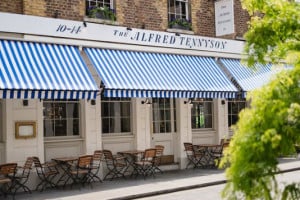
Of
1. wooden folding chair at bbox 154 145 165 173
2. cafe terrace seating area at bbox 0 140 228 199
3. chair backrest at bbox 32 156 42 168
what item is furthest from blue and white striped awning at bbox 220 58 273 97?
chair backrest at bbox 32 156 42 168

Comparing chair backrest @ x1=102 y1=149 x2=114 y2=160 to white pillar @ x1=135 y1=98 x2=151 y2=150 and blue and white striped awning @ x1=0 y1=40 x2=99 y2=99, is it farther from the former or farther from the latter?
blue and white striped awning @ x1=0 y1=40 x2=99 y2=99

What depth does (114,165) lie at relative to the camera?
13398 mm

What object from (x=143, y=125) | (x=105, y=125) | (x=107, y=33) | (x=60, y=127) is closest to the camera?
(x=60, y=127)

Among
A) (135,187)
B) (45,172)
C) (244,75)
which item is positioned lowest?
(135,187)

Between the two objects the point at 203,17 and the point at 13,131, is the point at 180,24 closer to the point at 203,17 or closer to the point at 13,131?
the point at 203,17

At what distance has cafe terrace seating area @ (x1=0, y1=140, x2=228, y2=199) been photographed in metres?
11.2

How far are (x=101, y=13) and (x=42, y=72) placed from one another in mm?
3186

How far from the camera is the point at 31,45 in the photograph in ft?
38.3

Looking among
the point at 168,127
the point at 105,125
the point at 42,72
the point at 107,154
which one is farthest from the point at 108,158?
the point at 42,72

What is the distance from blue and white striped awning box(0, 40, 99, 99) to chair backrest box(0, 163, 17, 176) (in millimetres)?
1613

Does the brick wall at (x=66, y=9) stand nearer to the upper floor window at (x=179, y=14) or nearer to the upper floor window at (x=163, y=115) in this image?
the upper floor window at (x=179, y=14)

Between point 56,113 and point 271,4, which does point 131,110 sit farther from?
point 271,4

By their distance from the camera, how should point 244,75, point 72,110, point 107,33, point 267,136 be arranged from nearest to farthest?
point 267,136, point 72,110, point 107,33, point 244,75

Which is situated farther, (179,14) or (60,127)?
(179,14)
